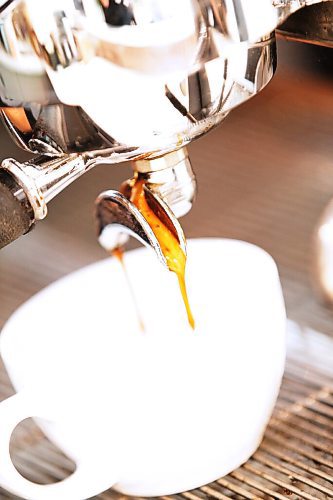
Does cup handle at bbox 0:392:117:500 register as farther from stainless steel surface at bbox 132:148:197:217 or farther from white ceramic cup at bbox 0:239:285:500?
stainless steel surface at bbox 132:148:197:217

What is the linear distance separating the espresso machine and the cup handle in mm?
85

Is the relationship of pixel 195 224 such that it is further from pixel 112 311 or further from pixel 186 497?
pixel 186 497

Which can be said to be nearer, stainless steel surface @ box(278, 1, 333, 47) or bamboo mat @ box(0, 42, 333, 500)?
stainless steel surface @ box(278, 1, 333, 47)

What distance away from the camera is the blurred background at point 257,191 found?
2.00 feet

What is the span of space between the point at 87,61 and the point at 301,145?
326 millimetres

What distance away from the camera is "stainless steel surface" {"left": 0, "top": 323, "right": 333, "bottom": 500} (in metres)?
0.45

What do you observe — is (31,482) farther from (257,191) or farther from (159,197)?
(257,191)

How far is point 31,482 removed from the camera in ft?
1.49

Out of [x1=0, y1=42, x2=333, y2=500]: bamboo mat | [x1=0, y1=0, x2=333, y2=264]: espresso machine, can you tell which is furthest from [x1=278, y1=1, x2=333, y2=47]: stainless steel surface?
[x1=0, y1=42, x2=333, y2=500]: bamboo mat

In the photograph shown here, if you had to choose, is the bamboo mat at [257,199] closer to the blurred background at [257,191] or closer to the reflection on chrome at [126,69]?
the blurred background at [257,191]

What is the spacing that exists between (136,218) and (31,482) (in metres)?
0.14

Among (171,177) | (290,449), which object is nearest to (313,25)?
(171,177)

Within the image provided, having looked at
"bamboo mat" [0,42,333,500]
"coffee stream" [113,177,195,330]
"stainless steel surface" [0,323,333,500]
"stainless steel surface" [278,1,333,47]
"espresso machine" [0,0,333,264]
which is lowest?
"stainless steel surface" [0,323,333,500]

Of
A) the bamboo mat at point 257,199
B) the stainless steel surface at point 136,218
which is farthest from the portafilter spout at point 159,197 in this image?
the bamboo mat at point 257,199
